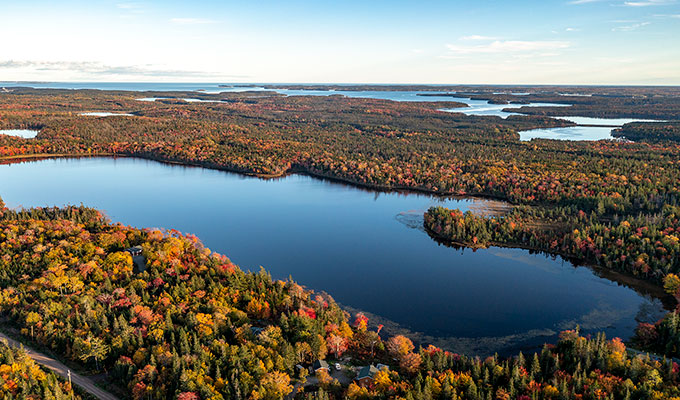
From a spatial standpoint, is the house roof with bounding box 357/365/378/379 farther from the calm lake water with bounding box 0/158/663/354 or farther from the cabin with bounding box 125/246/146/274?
the cabin with bounding box 125/246/146/274

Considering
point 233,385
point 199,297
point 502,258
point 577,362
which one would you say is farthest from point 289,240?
point 577,362

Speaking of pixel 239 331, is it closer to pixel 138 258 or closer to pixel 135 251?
pixel 138 258

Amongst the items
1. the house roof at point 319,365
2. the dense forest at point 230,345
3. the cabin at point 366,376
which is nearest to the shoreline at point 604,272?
the dense forest at point 230,345

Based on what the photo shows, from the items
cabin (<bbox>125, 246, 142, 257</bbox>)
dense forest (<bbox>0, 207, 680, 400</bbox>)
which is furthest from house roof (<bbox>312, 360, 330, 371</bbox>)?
cabin (<bbox>125, 246, 142, 257</bbox>)

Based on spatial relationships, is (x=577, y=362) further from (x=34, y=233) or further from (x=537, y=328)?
(x=34, y=233)

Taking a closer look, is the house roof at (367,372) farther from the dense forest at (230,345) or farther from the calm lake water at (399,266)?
the calm lake water at (399,266)

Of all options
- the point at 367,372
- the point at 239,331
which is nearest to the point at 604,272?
the point at 367,372

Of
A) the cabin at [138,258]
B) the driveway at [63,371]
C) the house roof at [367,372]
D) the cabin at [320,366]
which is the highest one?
the cabin at [138,258]

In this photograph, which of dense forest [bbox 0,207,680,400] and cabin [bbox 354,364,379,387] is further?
cabin [bbox 354,364,379,387]
